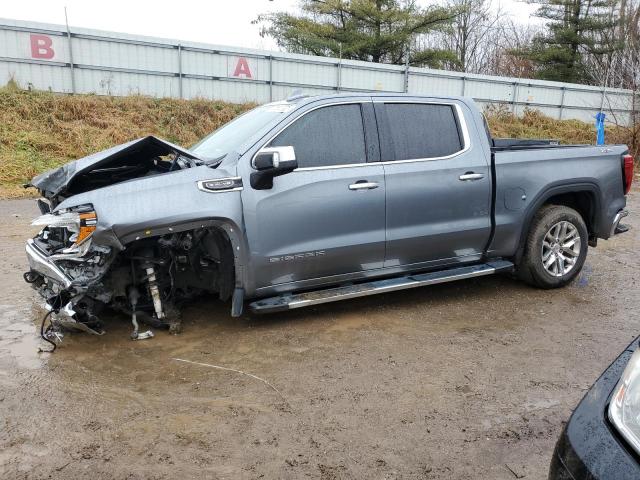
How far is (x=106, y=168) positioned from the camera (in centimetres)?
470

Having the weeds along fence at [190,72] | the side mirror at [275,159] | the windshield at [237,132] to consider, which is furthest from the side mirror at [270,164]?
the weeds along fence at [190,72]

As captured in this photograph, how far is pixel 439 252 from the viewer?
5.04 metres

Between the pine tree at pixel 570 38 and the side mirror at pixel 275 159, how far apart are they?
3192cm

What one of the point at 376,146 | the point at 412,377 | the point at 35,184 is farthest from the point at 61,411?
the point at 376,146

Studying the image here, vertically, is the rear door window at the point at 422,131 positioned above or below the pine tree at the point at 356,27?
below

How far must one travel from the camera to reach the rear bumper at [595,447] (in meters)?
1.72

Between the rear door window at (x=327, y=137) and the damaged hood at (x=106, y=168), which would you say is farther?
the rear door window at (x=327, y=137)

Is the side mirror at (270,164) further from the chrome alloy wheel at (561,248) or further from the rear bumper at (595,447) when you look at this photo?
the chrome alloy wheel at (561,248)

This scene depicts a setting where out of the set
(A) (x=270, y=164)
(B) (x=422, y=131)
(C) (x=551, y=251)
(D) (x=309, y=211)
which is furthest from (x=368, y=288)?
(C) (x=551, y=251)

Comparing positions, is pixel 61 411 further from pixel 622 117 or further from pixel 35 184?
pixel 622 117

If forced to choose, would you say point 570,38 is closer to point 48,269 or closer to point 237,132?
point 237,132

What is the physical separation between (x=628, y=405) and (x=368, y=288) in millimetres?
2860

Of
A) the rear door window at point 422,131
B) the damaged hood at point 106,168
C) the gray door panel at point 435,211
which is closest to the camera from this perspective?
the damaged hood at point 106,168

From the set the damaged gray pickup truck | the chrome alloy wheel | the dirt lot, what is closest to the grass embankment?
the damaged gray pickup truck
